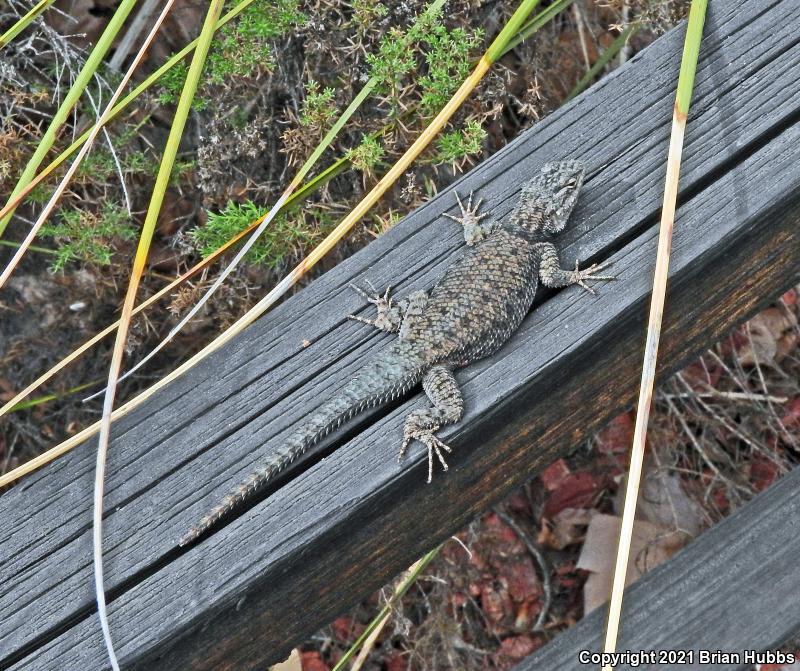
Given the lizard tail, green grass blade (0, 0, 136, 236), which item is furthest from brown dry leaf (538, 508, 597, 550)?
green grass blade (0, 0, 136, 236)

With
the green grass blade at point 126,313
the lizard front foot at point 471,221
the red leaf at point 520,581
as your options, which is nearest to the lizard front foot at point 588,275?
the lizard front foot at point 471,221

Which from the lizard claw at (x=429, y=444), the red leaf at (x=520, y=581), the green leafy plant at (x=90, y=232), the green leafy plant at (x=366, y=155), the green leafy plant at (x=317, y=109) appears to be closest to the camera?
the lizard claw at (x=429, y=444)

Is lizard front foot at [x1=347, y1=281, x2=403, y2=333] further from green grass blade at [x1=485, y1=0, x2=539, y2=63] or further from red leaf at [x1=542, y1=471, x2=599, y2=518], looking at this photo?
red leaf at [x1=542, y1=471, x2=599, y2=518]

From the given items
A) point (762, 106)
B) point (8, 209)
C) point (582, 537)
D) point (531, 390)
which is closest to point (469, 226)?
point (531, 390)

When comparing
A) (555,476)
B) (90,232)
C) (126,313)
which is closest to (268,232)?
(90,232)

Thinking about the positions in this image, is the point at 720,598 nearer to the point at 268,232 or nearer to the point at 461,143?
the point at 461,143

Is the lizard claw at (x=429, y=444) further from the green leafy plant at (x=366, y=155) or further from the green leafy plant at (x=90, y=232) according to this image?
the green leafy plant at (x=90, y=232)

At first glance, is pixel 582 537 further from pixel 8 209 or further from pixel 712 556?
pixel 8 209

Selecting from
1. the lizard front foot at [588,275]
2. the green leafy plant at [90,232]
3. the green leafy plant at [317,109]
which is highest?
the green leafy plant at [90,232]
